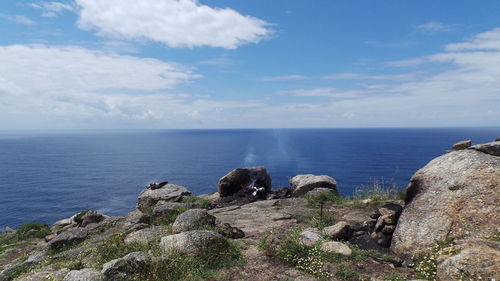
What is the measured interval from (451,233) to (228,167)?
357 ft

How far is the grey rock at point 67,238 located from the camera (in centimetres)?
1466

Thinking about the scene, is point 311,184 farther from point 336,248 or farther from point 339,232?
point 336,248

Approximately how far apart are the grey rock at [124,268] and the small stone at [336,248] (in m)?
6.16

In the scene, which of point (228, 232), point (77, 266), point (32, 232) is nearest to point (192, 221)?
point (228, 232)

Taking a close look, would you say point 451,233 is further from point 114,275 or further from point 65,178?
point 65,178

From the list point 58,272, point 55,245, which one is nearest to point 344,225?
point 58,272

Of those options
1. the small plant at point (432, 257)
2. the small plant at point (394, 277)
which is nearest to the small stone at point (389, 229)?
the small plant at point (432, 257)

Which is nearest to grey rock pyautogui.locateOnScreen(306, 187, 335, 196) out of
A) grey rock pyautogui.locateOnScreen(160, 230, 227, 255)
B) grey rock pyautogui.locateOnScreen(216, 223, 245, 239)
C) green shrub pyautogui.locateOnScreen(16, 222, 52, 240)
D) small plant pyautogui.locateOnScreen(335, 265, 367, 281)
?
grey rock pyautogui.locateOnScreen(216, 223, 245, 239)

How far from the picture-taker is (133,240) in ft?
39.2

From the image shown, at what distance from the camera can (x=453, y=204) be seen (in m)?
10.2

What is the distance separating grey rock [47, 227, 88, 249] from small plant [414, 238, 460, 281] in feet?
52.5

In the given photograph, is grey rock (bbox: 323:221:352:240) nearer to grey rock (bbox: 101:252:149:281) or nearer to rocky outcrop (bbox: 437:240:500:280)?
Result: rocky outcrop (bbox: 437:240:500:280)

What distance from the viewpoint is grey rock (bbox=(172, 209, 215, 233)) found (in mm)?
12227

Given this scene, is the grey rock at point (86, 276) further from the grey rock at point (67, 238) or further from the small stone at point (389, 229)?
the small stone at point (389, 229)
